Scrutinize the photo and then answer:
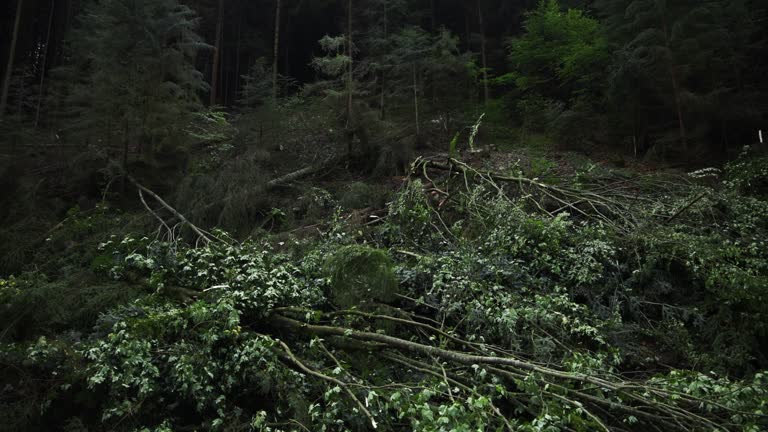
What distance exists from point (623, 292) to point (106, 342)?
5.66m

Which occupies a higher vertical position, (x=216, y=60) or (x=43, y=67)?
(x=216, y=60)

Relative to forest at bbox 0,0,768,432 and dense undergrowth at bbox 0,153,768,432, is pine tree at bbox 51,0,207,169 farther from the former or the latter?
dense undergrowth at bbox 0,153,768,432

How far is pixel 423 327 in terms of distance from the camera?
4.98 meters

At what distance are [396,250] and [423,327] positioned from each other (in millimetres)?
1943

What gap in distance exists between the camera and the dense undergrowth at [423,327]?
3555 mm

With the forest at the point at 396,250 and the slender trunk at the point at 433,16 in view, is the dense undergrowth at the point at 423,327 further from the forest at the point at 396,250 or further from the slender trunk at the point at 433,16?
the slender trunk at the point at 433,16

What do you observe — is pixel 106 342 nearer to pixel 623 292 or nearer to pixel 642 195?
pixel 623 292

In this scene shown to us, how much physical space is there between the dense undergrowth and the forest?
1.2 inches

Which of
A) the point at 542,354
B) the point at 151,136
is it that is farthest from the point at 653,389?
the point at 151,136

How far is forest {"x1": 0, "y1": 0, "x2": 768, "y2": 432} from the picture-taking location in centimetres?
381

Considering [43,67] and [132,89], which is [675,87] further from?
[43,67]

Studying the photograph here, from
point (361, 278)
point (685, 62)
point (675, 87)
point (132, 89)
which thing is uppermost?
point (685, 62)

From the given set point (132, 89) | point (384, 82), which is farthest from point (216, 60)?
point (132, 89)

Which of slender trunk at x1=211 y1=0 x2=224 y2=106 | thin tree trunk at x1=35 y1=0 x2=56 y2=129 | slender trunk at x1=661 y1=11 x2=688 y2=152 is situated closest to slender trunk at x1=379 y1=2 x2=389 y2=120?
slender trunk at x1=211 y1=0 x2=224 y2=106
